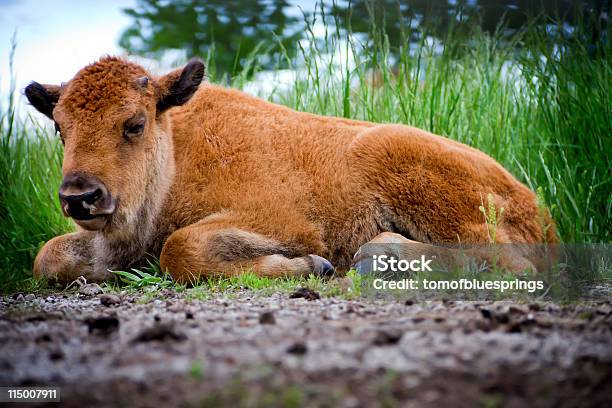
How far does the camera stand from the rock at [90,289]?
5.20 meters

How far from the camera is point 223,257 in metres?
5.44

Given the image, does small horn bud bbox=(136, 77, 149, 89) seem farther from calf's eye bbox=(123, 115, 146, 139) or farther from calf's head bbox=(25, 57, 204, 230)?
calf's eye bbox=(123, 115, 146, 139)

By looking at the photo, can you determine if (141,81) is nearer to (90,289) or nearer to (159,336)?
(90,289)

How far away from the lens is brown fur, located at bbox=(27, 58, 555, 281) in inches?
214

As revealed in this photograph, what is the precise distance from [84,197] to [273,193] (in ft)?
5.20

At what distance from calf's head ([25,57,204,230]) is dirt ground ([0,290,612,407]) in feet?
5.00

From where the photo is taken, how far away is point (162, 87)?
223 inches

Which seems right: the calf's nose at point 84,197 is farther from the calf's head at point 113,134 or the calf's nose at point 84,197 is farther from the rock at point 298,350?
the rock at point 298,350

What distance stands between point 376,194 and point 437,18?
4.08 meters

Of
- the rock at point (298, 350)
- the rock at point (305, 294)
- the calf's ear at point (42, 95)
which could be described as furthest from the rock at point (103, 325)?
the calf's ear at point (42, 95)

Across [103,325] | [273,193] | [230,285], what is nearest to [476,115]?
[273,193]

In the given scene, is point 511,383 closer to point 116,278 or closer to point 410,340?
point 410,340

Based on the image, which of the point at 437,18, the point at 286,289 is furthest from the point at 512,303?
the point at 437,18

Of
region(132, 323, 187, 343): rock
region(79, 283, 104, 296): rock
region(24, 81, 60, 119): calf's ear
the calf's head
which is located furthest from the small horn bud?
region(132, 323, 187, 343): rock
